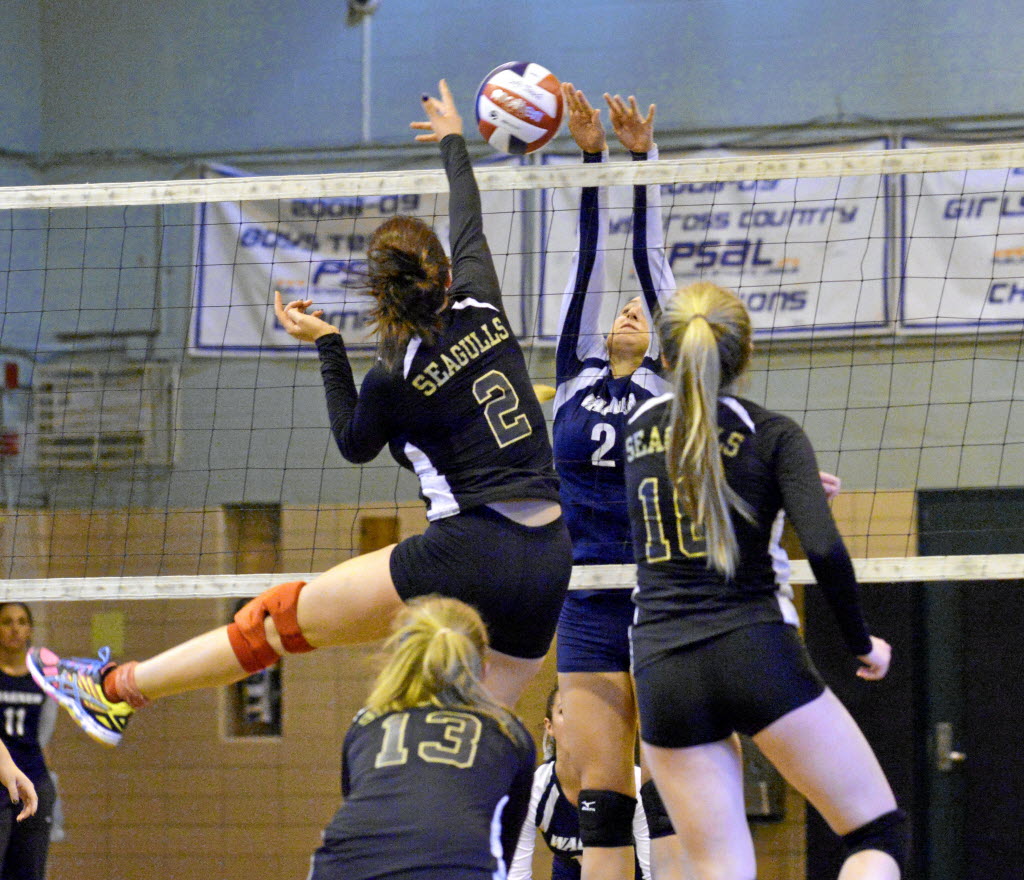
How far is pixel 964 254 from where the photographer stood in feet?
23.0

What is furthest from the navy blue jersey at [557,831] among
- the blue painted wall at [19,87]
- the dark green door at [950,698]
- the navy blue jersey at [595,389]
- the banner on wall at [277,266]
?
the blue painted wall at [19,87]

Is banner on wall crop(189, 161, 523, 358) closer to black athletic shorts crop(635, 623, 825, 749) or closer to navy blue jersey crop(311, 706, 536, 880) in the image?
black athletic shorts crop(635, 623, 825, 749)

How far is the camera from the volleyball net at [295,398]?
23.4 feet

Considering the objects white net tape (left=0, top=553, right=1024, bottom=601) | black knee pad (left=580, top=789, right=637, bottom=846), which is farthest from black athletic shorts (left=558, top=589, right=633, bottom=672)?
black knee pad (left=580, top=789, right=637, bottom=846)

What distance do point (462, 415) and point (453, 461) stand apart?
A: 0.13 metres

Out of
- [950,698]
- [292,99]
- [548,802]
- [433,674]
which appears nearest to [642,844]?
[548,802]

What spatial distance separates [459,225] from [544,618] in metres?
1.11

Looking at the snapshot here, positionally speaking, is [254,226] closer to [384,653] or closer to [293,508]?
[293,508]

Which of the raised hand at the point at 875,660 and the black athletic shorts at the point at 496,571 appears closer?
the raised hand at the point at 875,660

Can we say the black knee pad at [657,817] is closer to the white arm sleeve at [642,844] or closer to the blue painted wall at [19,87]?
the white arm sleeve at [642,844]

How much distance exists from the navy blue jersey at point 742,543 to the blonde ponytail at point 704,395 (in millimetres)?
39

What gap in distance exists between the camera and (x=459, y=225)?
11.8ft

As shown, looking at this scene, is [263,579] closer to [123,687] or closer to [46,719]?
[123,687]

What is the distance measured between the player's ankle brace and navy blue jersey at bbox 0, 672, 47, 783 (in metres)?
2.62
